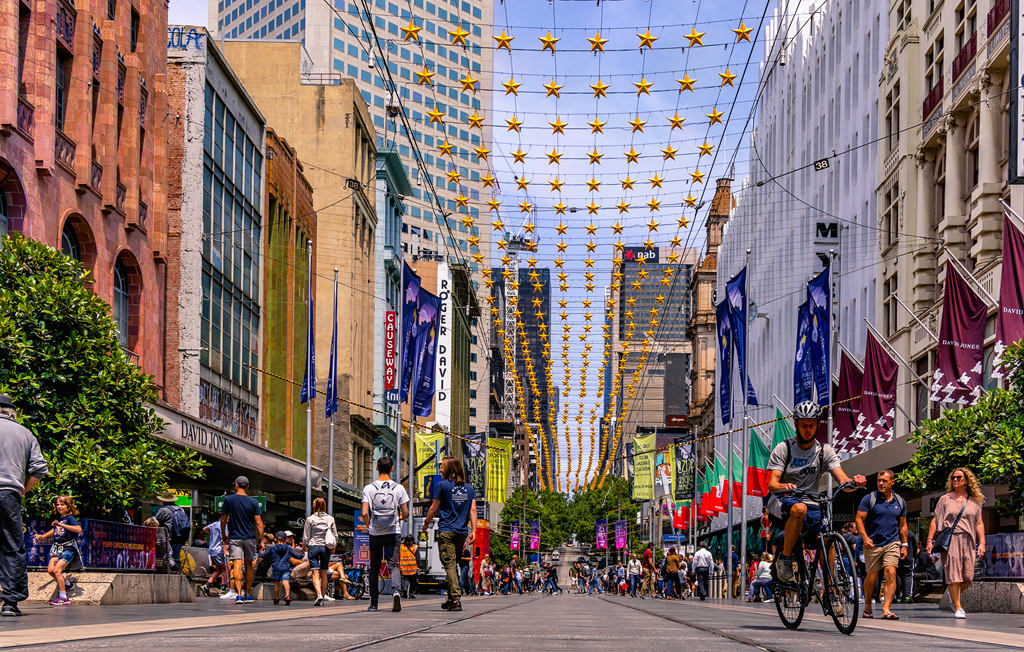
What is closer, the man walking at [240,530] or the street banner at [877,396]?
the man walking at [240,530]

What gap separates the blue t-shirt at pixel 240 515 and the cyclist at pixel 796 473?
9.49 m

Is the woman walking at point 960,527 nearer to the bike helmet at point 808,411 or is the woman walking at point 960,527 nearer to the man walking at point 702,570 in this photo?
the bike helmet at point 808,411

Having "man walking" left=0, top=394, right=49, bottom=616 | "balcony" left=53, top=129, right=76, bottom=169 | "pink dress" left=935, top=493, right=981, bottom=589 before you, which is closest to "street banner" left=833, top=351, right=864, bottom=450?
"balcony" left=53, top=129, right=76, bottom=169

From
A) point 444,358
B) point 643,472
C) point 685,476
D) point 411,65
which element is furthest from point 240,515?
point 411,65

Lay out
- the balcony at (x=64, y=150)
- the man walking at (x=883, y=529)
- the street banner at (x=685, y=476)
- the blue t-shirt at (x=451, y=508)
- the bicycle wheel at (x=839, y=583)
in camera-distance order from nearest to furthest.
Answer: the bicycle wheel at (x=839, y=583) < the blue t-shirt at (x=451, y=508) < the man walking at (x=883, y=529) < the balcony at (x=64, y=150) < the street banner at (x=685, y=476)

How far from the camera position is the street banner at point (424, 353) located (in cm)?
4053

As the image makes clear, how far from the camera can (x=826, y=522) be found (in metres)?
10.7

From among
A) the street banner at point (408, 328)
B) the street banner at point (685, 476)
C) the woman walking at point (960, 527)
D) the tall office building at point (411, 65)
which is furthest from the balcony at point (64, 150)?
the tall office building at point (411, 65)

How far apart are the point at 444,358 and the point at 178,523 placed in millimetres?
73091

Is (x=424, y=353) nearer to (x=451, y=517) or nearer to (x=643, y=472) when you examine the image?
(x=451, y=517)

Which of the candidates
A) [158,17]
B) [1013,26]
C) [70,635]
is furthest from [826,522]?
[158,17]

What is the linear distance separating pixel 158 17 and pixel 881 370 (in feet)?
70.2

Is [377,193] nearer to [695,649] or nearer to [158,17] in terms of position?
[158,17]

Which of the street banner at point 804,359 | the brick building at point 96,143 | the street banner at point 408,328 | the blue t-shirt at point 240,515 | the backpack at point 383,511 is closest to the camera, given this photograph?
the backpack at point 383,511
